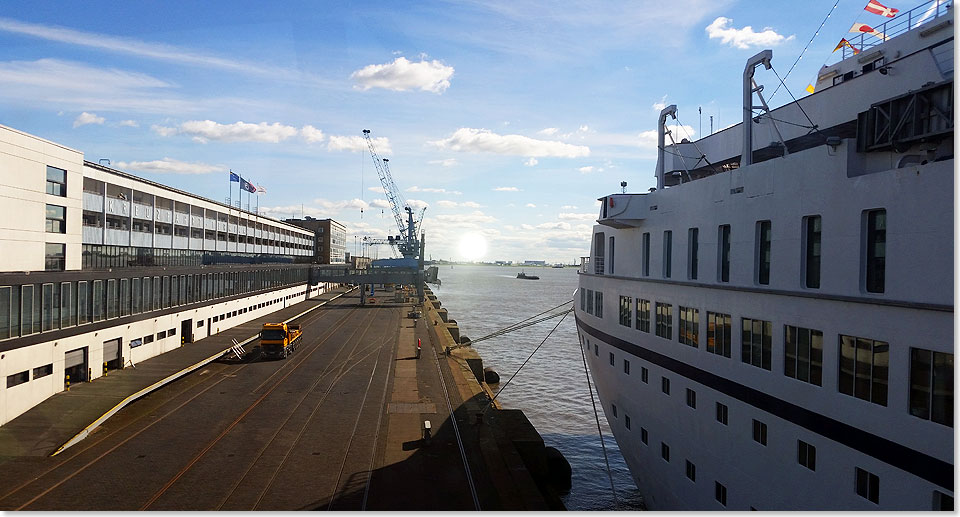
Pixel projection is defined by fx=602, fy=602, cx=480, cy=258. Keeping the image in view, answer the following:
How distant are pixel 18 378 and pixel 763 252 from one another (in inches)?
1092

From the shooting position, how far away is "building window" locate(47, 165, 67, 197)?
27.1 metres

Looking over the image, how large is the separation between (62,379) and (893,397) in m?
31.5

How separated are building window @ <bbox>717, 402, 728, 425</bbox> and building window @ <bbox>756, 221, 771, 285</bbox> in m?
3.78

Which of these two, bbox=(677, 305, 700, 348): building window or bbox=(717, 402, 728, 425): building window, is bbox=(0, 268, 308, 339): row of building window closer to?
bbox=(677, 305, 700, 348): building window

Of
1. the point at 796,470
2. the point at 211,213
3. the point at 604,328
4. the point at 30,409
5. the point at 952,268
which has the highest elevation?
the point at 211,213

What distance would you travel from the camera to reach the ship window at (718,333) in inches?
682

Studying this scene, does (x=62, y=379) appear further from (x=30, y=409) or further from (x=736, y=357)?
(x=736, y=357)

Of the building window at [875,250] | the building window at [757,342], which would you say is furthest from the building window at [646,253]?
the building window at [875,250]

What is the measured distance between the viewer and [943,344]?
10.4 metres

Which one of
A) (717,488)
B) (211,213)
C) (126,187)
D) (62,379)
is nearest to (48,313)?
(62,379)

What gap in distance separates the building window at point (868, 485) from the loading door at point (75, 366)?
3097 cm

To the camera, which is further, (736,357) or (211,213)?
(211,213)

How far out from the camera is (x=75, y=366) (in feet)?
95.1

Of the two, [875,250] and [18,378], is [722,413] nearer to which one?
[875,250]
